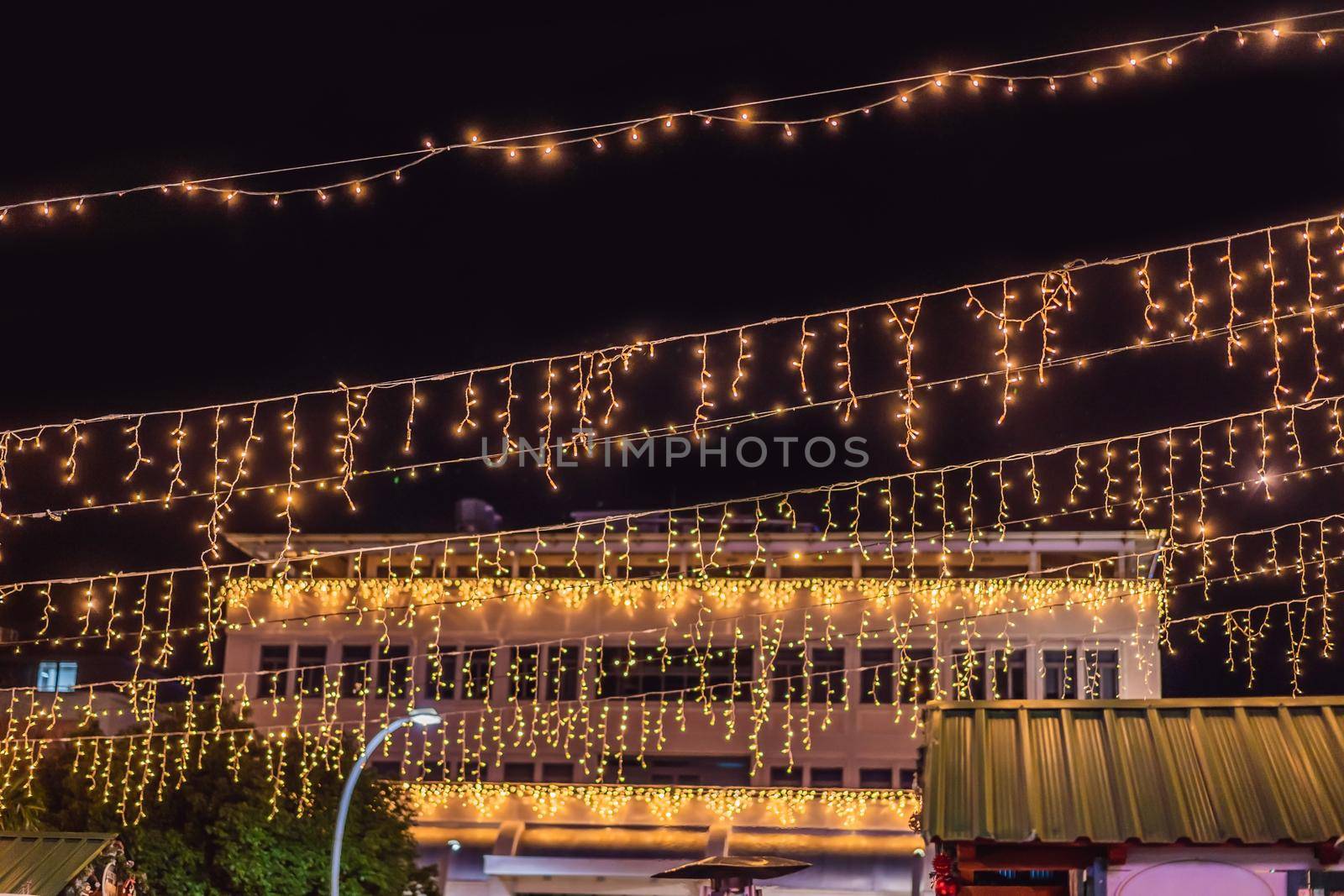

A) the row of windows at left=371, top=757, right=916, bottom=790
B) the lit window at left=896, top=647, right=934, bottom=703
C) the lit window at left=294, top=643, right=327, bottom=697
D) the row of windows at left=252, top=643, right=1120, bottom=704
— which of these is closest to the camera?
the row of windows at left=371, top=757, right=916, bottom=790

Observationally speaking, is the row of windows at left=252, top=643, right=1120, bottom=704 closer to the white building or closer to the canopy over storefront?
the white building

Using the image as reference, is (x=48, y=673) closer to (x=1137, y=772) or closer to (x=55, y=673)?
(x=55, y=673)

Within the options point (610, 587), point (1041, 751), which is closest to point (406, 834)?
point (610, 587)

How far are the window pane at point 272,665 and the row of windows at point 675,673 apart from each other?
0.05 feet

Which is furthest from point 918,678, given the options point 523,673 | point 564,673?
point 523,673

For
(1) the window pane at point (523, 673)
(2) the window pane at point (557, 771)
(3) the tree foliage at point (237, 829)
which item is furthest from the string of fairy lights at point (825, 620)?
(3) the tree foliage at point (237, 829)

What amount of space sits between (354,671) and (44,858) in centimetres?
1132

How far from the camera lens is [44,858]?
13688mm

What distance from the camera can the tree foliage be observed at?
18.1 metres

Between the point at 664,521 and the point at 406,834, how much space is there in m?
8.53

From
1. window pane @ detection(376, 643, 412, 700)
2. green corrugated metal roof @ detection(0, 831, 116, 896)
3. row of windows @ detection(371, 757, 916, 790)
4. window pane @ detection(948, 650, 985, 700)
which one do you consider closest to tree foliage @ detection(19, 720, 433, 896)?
green corrugated metal roof @ detection(0, 831, 116, 896)

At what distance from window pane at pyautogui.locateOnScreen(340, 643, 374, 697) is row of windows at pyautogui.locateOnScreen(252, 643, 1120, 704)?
14 millimetres

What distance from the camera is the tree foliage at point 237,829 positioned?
1814 cm

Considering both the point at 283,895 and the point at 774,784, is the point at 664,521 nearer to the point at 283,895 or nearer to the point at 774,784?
the point at 774,784
